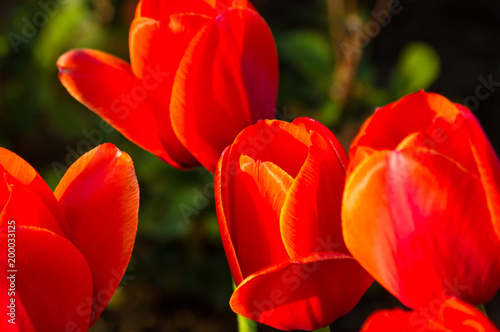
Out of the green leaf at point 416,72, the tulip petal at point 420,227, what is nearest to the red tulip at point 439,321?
the tulip petal at point 420,227

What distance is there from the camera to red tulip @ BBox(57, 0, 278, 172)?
43 centimetres

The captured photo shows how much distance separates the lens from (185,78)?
16.7 inches

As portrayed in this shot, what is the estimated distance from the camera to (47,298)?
34cm

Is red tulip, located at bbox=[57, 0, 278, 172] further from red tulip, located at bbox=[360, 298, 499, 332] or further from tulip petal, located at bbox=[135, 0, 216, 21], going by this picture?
red tulip, located at bbox=[360, 298, 499, 332]

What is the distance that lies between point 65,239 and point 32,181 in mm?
43

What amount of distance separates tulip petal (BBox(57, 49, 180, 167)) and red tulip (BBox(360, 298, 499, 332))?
0.22m

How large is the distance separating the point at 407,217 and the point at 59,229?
0.51ft

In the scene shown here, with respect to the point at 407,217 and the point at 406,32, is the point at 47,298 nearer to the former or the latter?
the point at 407,217

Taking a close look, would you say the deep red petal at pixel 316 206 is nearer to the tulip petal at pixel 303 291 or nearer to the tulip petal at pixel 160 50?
the tulip petal at pixel 303 291

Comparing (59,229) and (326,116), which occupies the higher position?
(59,229)

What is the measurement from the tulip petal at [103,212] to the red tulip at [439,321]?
14 centimetres

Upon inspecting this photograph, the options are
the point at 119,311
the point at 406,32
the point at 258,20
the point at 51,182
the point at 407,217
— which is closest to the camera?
the point at 407,217

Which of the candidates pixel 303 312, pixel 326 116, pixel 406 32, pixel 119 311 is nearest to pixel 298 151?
pixel 303 312

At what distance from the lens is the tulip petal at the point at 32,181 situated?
0.36m
